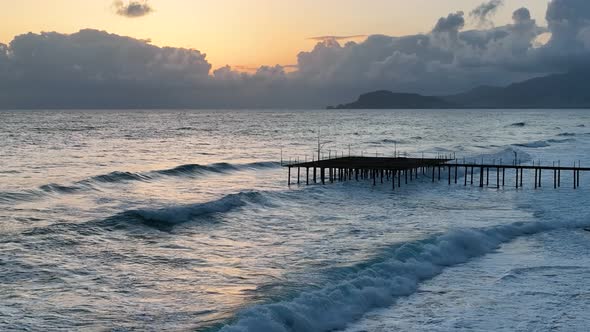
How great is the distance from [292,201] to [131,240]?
15.7 meters

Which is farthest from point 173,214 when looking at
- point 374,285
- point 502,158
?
point 502,158

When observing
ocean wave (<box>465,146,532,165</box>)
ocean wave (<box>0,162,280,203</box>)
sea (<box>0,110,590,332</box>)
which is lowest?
sea (<box>0,110,590,332</box>)

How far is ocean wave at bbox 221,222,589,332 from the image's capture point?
17.8m

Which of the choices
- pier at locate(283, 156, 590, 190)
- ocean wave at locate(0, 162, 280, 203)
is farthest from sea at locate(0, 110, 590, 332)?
pier at locate(283, 156, 590, 190)

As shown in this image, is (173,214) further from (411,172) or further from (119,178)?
(411,172)

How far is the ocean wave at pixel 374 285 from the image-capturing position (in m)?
17.8

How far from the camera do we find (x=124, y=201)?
4181cm

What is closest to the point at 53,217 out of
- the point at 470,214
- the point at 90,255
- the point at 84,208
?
the point at 84,208

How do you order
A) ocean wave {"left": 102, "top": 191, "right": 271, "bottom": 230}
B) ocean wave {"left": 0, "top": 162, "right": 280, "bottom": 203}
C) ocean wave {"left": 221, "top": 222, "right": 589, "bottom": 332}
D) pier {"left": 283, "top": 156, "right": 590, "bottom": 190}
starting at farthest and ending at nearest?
pier {"left": 283, "top": 156, "right": 590, "bottom": 190} → ocean wave {"left": 0, "top": 162, "right": 280, "bottom": 203} → ocean wave {"left": 102, "top": 191, "right": 271, "bottom": 230} → ocean wave {"left": 221, "top": 222, "right": 589, "bottom": 332}

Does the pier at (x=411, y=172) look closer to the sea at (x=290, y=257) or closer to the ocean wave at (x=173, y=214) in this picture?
the sea at (x=290, y=257)

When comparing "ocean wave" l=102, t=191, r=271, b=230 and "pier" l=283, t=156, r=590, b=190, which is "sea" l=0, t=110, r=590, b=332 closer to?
"ocean wave" l=102, t=191, r=271, b=230

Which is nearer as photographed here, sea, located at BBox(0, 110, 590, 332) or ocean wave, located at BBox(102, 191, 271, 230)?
sea, located at BBox(0, 110, 590, 332)

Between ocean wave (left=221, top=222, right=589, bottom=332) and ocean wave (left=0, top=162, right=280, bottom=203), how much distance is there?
2763 centimetres

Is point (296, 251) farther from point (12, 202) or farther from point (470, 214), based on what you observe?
point (12, 202)
